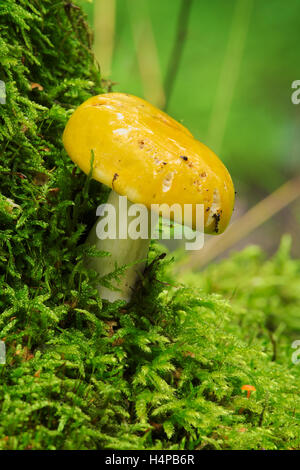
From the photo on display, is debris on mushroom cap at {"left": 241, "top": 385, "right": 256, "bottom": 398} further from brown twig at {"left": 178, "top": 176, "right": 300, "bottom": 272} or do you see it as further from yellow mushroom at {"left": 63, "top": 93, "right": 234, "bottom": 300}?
brown twig at {"left": 178, "top": 176, "right": 300, "bottom": 272}

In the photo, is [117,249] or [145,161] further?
[117,249]

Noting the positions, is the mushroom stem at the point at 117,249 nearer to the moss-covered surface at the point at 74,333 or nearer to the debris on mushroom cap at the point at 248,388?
the moss-covered surface at the point at 74,333

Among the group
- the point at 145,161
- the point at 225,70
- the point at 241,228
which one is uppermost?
the point at 225,70

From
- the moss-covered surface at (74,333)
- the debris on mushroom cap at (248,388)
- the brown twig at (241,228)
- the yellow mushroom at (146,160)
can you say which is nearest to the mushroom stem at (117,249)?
the moss-covered surface at (74,333)

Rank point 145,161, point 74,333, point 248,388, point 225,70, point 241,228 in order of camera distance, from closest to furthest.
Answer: point 145,161
point 74,333
point 248,388
point 225,70
point 241,228

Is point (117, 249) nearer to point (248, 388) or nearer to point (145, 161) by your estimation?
point (145, 161)

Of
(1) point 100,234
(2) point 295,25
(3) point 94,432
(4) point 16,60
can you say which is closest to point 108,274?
(1) point 100,234

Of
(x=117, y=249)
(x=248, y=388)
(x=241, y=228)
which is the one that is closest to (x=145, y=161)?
(x=117, y=249)
